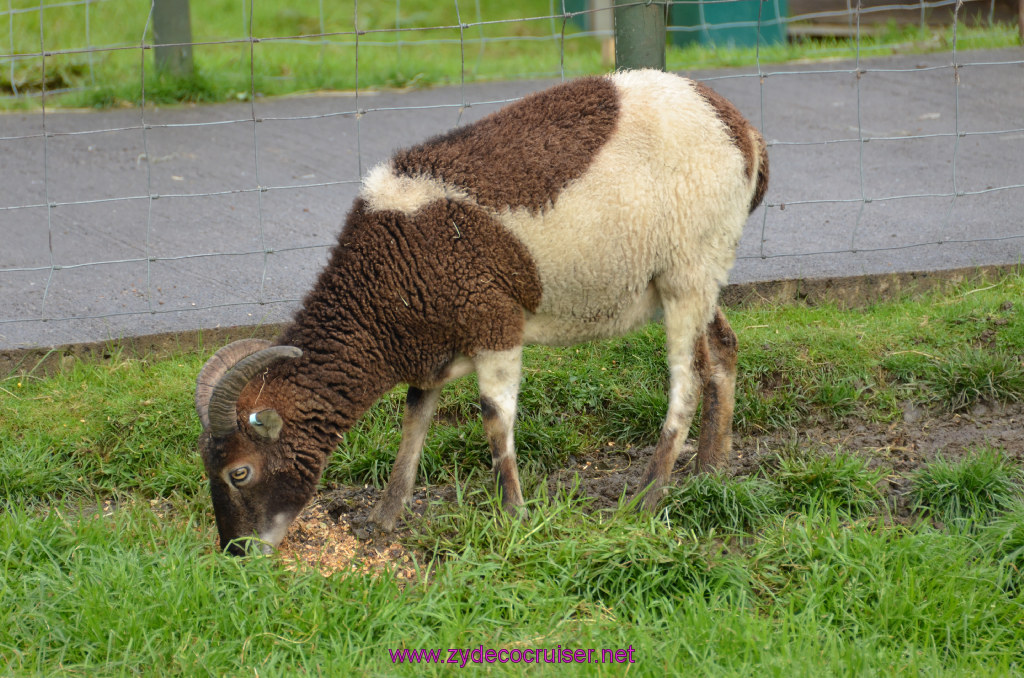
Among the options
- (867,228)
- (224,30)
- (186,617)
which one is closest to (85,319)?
(186,617)

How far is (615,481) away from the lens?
4.56 metres

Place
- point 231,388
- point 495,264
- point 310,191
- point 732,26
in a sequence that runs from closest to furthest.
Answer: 1. point 231,388
2. point 495,264
3. point 310,191
4. point 732,26

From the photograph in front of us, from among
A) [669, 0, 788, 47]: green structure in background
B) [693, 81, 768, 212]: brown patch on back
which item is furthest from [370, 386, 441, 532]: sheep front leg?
[669, 0, 788, 47]: green structure in background

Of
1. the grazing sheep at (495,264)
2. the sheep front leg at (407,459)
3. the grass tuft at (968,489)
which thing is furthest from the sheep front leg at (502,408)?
the grass tuft at (968,489)

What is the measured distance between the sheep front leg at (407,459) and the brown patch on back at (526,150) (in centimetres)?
91

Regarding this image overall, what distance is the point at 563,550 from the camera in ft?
12.1

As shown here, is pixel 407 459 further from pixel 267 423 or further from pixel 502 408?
pixel 267 423

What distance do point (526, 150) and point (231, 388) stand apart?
4.66 ft

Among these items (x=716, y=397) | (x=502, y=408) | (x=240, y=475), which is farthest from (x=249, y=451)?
(x=716, y=397)

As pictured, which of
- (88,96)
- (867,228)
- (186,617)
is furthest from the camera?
(88,96)

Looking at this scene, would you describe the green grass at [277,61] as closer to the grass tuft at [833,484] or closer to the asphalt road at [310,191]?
the asphalt road at [310,191]

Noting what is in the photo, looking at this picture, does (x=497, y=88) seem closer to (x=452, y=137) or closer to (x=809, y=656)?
(x=452, y=137)

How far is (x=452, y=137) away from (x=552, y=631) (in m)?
Answer: 1.93

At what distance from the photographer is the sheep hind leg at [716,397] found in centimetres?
446
